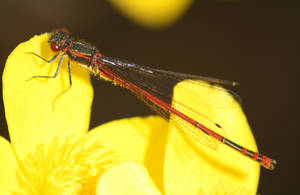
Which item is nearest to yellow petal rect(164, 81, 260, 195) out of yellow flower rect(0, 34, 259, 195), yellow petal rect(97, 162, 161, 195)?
yellow flower rect(0, 34, 259, 195)

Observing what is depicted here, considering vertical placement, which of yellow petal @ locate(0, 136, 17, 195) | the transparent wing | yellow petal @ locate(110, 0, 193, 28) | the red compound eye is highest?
yellow petal @ locate(110, 0, 193, 28)

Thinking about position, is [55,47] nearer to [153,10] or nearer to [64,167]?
[64,167]

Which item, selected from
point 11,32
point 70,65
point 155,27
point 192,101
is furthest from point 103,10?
point 192,101

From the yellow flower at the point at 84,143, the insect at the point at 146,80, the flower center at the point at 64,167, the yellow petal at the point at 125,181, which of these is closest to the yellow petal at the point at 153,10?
the insect at the point at 146,80

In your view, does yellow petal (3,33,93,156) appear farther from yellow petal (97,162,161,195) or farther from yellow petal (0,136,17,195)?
yellow petal (97,162,161,195)

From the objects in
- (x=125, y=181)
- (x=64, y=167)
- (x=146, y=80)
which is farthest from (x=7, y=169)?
(x=146, y=80)

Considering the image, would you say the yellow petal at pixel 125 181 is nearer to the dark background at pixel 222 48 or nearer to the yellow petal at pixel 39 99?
the yellow petal at pixel 39 99

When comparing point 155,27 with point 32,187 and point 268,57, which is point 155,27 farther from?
point 32,187
